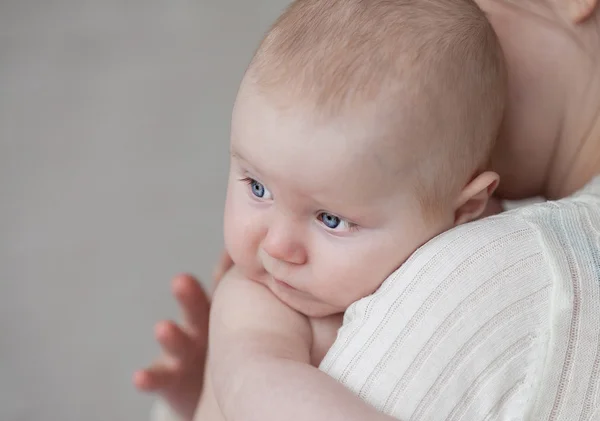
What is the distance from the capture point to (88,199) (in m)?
1.78

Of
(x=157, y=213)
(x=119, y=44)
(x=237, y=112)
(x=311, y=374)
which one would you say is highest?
(x=237, y=112)

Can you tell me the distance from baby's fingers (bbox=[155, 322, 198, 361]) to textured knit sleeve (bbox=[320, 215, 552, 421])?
0.43m

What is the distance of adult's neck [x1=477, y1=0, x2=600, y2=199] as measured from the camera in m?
0.82

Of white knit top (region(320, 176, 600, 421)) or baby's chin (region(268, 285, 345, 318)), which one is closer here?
white knit top (region(320, 176, 600, 421))

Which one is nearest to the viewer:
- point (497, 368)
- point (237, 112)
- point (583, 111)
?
point (497, 368)

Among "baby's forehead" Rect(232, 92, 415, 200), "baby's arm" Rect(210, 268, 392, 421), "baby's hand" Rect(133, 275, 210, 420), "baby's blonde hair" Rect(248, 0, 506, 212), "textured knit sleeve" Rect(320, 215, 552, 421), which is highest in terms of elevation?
"baby's blonde hair" Rect(248, 0, 506, 212)

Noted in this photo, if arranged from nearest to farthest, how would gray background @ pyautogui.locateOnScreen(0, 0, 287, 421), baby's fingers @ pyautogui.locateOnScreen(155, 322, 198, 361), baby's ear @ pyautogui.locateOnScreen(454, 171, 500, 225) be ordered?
1. baby's ear @ pyautogui.locateOnScreen(454, 171, 500, 225)
2. baby's fingers @ pyautogui.locateOnScreen(155, 322, 198, 361)
3. gray background @ pyautogui.locateOnScreen(0, 0, 287, 421)

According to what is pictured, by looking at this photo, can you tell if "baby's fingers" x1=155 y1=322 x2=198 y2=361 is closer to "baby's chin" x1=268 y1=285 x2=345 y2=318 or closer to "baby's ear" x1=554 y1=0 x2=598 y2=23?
"baby's chin" x1=268 y1=285 x2=345 y2=318

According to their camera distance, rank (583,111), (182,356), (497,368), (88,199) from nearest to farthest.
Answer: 1. (497,368)
2. (583,111)
3. (182,356)
4. (88,199)

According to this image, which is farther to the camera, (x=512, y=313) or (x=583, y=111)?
(x=583, y=111)

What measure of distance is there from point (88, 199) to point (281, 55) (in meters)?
1.14

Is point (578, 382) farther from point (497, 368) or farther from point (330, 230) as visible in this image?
point (330, 230)

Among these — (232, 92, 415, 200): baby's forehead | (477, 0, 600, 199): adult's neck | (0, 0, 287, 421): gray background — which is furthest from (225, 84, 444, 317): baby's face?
(0, 0, 287, 421): gray background

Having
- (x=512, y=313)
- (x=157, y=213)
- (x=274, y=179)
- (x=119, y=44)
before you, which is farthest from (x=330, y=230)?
(x=119, y=44)
